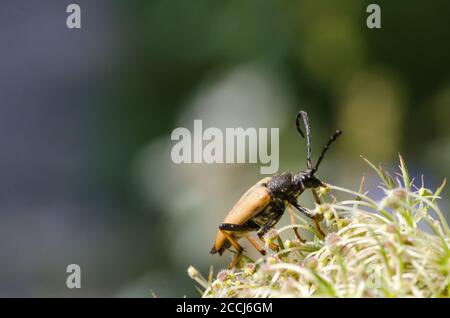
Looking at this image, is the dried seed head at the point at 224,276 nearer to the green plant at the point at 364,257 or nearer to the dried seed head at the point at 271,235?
the green plant at the point at 364,257

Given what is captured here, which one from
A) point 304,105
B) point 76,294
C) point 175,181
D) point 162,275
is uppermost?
point 304,105

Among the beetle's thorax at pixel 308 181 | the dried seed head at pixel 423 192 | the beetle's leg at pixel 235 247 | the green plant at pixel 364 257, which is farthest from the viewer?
the beetle's thorax at pixel 308 181

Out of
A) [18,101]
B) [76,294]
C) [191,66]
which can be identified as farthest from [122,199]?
[18,101]

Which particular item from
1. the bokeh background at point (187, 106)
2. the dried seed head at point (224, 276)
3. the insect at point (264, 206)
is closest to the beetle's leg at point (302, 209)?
the insect at point (264, 206)

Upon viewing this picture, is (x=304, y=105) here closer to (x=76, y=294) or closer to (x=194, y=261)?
(x=194, y=261)

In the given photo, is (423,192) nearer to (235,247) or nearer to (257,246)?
(257,246)

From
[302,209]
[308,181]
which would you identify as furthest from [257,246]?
[308,181]
